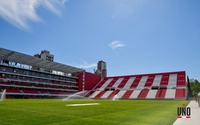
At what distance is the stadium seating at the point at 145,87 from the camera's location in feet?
216

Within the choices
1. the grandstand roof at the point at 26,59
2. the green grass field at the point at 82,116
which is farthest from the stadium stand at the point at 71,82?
the green grass field at the point at 82,116

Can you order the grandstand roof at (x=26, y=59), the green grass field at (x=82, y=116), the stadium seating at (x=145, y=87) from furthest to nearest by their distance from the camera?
1. the stadium seating at (x=145, y=87)
2. the grandstand roof at (x=26, y=59)
3. the green grass field at (x=82, y=116)

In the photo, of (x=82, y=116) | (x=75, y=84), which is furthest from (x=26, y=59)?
(x=82, y=116)

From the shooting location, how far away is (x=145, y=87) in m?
74.7

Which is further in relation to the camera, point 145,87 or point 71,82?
point 71,82

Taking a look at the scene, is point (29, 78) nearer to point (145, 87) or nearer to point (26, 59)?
point (26, 59)

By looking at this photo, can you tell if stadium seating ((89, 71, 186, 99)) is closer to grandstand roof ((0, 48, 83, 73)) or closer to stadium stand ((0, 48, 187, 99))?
stadium stand ((0, 48, 187, 99))

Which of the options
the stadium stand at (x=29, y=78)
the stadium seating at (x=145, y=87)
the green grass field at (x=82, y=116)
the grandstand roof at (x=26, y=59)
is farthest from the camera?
the stadium seating at (x=145, y=87)

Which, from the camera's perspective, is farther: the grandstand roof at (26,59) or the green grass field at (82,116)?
the grandstand roof at (26,59)

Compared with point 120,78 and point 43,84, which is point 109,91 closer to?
point 120,78

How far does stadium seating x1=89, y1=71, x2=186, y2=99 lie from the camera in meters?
65.8

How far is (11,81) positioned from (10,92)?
5658 mm

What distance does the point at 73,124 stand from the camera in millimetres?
8039

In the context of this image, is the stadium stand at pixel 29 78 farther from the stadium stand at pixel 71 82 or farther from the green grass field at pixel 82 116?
the green grass field at pixel 82 116
